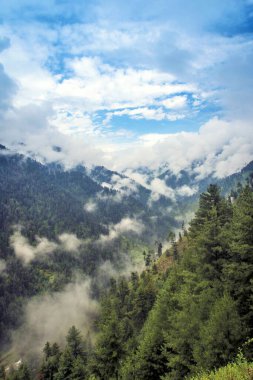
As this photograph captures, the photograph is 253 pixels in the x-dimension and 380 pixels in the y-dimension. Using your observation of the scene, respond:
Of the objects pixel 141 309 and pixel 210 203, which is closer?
pixel 210 203

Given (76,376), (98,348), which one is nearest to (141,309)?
(76,376)

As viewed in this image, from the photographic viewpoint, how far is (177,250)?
16412 cm

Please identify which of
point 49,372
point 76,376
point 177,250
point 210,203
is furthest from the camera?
point 177,250

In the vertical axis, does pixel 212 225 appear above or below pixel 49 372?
above

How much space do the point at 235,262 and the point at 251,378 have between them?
18.3 m

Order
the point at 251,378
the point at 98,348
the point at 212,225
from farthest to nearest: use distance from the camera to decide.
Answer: the point at 98,348 < the point at 212,225 < the point at 251,378

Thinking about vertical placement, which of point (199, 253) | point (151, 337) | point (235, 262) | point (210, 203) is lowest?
point (151, 337)

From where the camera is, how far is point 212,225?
3234 centimetres

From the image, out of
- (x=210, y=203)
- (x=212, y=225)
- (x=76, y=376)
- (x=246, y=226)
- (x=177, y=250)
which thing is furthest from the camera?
(x=177, y=250)

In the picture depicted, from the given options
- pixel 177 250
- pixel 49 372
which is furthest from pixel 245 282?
pixel 177 250

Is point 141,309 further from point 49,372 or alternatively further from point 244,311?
point 244,311

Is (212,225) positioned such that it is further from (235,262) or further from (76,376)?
(76,376)

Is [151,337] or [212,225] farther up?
[212,225]

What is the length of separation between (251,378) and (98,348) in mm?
35071
